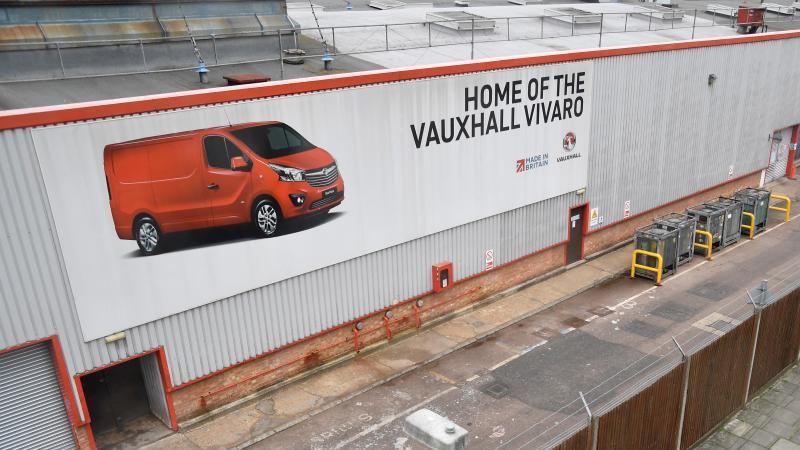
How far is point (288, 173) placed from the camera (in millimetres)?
14492

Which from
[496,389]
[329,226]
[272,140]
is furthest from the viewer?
[329,226]

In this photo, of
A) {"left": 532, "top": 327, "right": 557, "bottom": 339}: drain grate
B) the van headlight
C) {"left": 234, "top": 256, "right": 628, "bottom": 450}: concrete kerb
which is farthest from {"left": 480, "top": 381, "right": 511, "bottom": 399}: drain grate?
the van headlight

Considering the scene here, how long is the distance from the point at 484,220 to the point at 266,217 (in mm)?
7479

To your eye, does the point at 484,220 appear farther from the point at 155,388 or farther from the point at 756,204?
the point at 756,204

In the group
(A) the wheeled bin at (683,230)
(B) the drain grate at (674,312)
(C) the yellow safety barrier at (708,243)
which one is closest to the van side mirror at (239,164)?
(B) the drain grate at (674,312)

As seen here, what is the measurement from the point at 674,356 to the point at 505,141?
776cm

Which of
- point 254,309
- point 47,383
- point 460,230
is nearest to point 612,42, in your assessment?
point 460,230

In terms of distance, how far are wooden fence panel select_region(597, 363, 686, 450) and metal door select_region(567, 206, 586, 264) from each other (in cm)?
1093

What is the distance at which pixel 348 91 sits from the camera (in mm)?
15070

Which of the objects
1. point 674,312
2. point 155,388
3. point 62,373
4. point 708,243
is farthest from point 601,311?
point 62,373

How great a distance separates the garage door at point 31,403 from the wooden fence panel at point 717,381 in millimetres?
12415

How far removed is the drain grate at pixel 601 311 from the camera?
19.1 metres

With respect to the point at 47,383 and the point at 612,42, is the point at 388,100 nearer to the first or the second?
the point at 47,383

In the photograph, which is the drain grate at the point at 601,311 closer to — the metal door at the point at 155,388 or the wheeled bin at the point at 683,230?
the wheeled bin at the point at 683,230
